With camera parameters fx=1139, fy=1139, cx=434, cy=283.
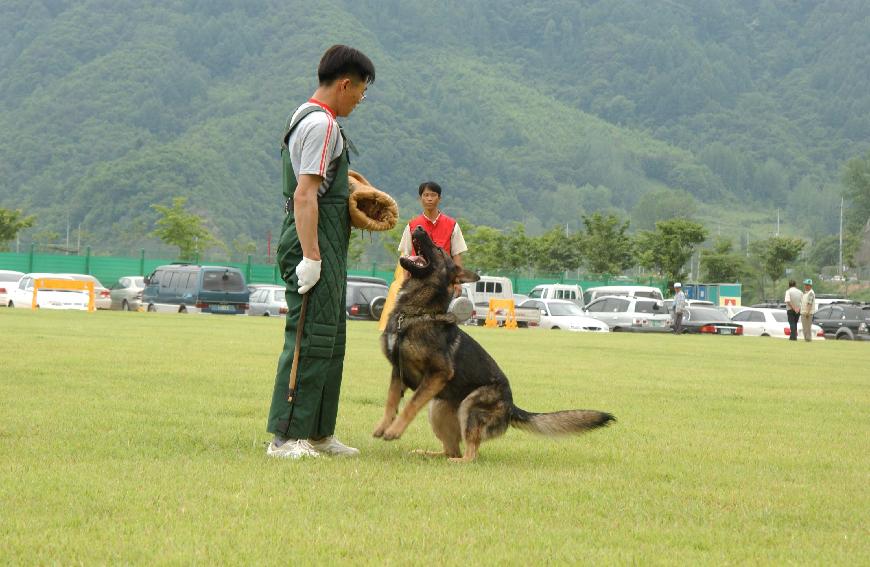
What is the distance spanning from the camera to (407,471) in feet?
19.1

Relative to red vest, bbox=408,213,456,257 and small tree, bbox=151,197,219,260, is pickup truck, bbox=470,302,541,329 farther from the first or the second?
small tree, bbox=151,197,219,260

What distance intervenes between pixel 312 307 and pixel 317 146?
2.86 ft

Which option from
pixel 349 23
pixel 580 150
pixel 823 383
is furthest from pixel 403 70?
pixel 823 383

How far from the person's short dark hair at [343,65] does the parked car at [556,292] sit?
41215mm

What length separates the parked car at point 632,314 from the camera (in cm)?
3878

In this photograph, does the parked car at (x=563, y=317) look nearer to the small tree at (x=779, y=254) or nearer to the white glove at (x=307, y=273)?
the white glove at (x=307, y=273)

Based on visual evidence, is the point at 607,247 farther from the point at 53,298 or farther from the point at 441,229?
the point at 441,229

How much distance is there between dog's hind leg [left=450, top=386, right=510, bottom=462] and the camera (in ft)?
20.8

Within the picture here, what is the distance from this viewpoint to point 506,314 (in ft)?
121

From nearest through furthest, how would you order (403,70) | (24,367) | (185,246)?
1. (24,367)
2. (185,246)
3. (403,70)

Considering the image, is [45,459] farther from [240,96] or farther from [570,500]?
[240,96]

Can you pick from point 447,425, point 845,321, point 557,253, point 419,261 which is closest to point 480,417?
point 447,425

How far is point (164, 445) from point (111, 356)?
24.8 feet

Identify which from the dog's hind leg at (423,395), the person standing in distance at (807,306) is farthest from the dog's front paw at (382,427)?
the person standing in distance at (807,306)
